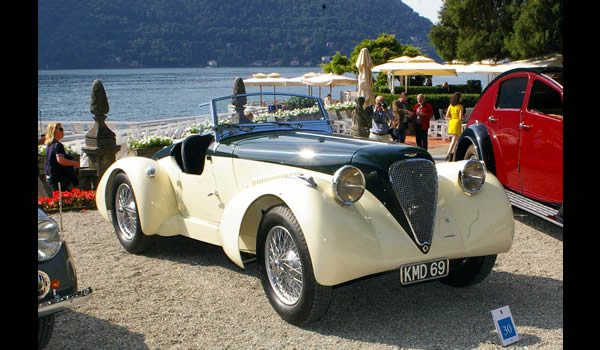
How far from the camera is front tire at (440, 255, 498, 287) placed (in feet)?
15.7

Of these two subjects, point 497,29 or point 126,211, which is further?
point 497,29

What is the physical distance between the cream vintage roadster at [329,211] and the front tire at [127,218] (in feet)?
1.13

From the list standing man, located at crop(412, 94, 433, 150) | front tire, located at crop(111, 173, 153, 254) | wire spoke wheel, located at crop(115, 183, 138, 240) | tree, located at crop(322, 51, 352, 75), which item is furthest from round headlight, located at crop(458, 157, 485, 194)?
tree, located at crop(322, 51, 352, 75)

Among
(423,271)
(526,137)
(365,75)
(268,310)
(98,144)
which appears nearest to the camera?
(423,271)

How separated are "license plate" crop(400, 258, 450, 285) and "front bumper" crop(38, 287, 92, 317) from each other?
84.0 inches

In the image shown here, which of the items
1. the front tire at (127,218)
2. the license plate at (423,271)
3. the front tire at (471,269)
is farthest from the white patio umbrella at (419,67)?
the license plate at (423,271)

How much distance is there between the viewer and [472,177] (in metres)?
4.59

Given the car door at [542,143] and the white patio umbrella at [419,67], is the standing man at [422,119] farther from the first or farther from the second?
the white patio umbrella at [419,67]

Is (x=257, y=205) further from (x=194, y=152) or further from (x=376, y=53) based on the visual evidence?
(x=376, y=53)

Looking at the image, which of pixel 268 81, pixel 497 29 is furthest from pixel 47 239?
pixel 268 81

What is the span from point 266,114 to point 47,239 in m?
2.87

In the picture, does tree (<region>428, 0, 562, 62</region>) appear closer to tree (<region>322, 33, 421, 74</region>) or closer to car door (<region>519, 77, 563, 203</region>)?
car door (<region>519, 77, 563, 203</region>)
